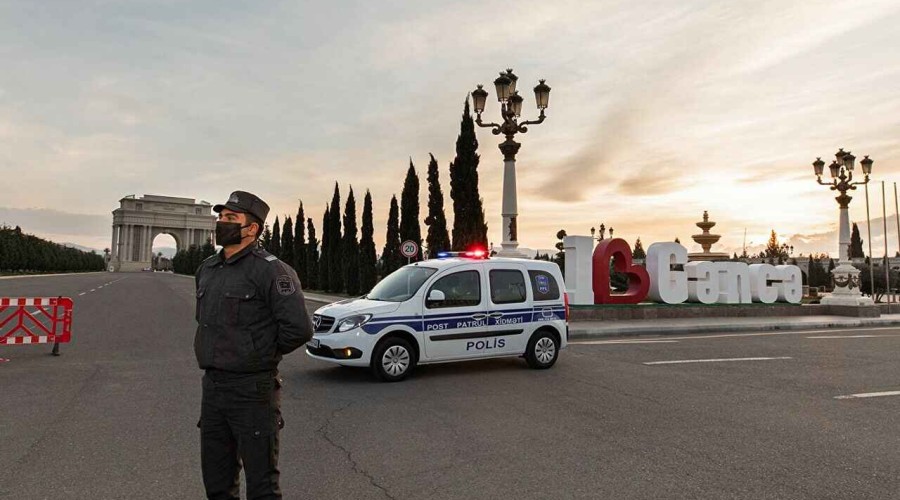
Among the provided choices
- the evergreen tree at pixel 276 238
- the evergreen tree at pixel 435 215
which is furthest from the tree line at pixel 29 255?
the evergreen tree at pixel 435 215

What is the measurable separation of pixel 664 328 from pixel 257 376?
15037mm

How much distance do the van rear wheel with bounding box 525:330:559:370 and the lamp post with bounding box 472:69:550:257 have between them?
6.42 metres

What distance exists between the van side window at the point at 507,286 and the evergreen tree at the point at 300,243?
4051cm

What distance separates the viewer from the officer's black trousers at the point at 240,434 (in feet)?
9.40

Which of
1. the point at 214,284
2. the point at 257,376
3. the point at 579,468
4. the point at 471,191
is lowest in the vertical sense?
the point at 579,468

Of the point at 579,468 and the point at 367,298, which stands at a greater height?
the point at 367,298

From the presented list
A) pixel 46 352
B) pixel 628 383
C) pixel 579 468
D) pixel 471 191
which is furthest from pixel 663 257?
pixel 46 352

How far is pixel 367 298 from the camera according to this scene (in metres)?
8.77

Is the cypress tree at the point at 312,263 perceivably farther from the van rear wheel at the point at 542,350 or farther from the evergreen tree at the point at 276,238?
the van rear wheel at the point at 542,350

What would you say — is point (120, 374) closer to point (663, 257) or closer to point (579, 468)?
point (579, 468)

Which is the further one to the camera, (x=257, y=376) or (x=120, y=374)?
(x=120, y=374)

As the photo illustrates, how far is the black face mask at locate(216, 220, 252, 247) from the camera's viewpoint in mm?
3102

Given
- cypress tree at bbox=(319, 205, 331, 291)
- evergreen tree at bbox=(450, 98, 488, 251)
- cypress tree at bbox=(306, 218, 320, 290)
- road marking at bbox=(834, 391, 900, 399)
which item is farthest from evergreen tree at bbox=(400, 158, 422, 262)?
road marking at bbox=(834, 391, 900, 399)

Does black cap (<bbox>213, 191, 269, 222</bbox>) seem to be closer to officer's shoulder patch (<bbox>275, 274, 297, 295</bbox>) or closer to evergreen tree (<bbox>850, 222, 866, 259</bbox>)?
officer's shoulder patch (<bbox>275, 274, 297, 295</bbox>)
